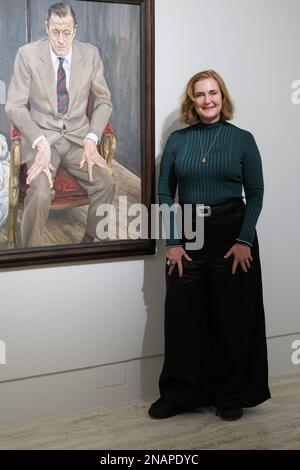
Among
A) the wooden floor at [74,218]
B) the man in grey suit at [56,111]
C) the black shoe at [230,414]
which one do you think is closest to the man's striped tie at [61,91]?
the man in grey suit at [56,111]

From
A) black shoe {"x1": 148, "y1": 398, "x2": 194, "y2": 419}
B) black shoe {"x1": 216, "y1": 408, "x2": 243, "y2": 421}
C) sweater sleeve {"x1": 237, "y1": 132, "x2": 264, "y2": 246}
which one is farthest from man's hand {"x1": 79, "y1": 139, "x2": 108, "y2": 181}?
black shoe {"x1": 216, "y1": 408, "x2": 243, "y2": 421}

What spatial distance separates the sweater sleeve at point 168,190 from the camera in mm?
2896

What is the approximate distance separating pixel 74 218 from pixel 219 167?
0.67 m

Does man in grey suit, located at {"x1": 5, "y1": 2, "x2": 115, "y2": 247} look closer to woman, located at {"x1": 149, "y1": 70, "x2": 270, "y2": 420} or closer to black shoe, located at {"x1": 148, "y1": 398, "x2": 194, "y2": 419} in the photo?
woman, located at {"x1": 149, "y1": 70, "x2": 270, "y2": 420}

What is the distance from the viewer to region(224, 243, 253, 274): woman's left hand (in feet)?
9.25

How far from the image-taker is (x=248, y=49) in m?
3.21

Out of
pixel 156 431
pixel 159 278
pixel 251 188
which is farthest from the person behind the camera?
pixel 159 278

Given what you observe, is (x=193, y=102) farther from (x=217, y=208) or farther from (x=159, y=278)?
(x=159, y=278)

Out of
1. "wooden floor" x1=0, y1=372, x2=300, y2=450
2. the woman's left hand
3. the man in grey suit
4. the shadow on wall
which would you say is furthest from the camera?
the shadow on wall

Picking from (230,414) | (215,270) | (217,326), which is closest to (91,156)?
(215,270)

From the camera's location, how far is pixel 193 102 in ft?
9.42

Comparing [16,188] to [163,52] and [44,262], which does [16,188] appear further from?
[163,52]

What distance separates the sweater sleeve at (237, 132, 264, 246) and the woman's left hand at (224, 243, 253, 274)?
3cm

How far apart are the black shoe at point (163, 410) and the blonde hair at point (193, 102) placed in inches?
49.6
